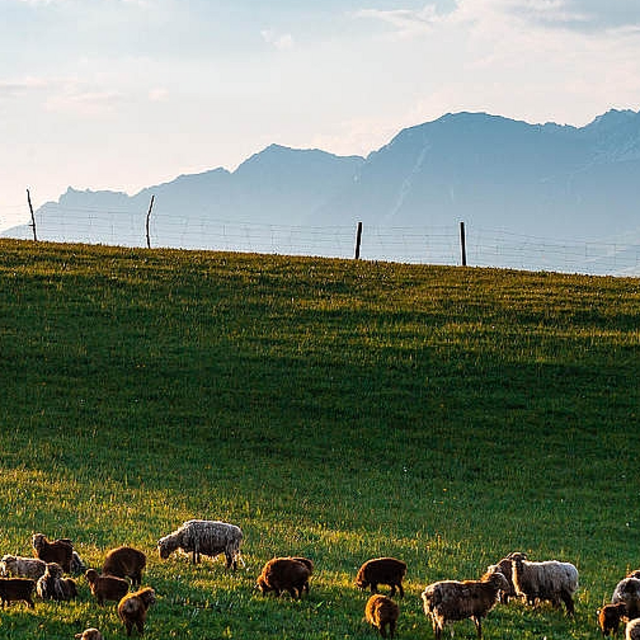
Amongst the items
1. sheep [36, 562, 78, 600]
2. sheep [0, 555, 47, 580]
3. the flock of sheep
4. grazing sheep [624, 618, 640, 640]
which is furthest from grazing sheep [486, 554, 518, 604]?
sheep [0, 555, 47, 580]

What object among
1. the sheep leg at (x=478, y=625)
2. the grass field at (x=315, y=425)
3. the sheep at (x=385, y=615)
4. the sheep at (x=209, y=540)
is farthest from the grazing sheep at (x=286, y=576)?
the sheep leg at (x=478, y=625)

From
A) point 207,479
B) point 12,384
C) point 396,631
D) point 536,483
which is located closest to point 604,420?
point 536,483

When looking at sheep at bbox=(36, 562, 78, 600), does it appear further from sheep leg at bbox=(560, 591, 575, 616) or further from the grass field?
sheep leg at bbox=(560, 591, 575, 616)

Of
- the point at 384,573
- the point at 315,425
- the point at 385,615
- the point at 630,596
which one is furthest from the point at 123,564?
the point at 315,425

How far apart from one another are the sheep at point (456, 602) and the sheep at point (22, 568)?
15.8 ft

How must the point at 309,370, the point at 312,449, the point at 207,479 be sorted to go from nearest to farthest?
the point at 207,479, the point at 312,449, the point at 309,370

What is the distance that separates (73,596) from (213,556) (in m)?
2.79

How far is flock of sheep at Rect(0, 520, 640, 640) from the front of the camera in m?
10.4

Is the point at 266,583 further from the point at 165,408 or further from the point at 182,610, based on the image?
the point at 165,408

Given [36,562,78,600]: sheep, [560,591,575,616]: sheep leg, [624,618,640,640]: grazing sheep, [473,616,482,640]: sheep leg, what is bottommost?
[560,591,575,616]: sheep leg

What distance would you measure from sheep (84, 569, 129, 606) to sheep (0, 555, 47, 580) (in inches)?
39.9

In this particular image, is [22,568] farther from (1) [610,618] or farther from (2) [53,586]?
(1) [610,618]

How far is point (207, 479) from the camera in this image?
24406 millimetres

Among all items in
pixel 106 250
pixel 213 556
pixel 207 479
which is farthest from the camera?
pixel 106 250
